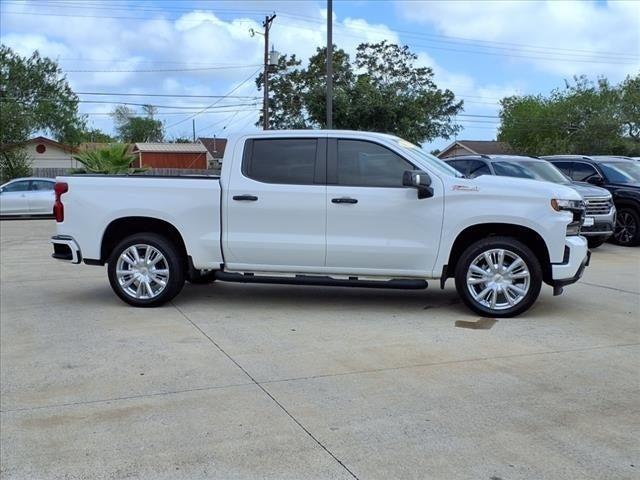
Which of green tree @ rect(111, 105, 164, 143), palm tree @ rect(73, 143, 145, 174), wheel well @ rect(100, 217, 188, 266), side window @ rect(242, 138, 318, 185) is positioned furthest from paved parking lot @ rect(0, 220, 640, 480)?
green tree @ rect(111, 105, 164, 143)

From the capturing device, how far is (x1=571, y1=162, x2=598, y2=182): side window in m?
14.1

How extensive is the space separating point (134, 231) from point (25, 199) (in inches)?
632

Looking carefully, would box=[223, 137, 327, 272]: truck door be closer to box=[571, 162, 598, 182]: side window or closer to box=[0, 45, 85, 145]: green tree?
box=[571, 162, 598, 182]: side window

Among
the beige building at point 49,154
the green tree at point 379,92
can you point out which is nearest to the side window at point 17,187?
the green tree at point 379,92

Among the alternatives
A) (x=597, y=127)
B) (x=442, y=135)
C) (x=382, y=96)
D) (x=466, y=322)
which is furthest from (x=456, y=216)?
(x=597, y=127)

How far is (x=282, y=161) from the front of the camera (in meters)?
7.18

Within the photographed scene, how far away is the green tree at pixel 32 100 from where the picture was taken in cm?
4050

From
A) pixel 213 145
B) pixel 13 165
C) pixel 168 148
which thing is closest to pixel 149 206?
pixel 13 165

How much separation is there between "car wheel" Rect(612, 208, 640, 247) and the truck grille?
163cm

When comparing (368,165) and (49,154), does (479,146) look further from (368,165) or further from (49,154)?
(368,165)

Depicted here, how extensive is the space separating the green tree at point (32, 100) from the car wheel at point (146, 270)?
121 ft

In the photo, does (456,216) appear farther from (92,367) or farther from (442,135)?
(442,135)

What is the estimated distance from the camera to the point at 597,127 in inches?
1761

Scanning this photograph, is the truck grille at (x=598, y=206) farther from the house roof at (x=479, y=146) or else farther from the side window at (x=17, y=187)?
the house roof at (x=479, y=146)
